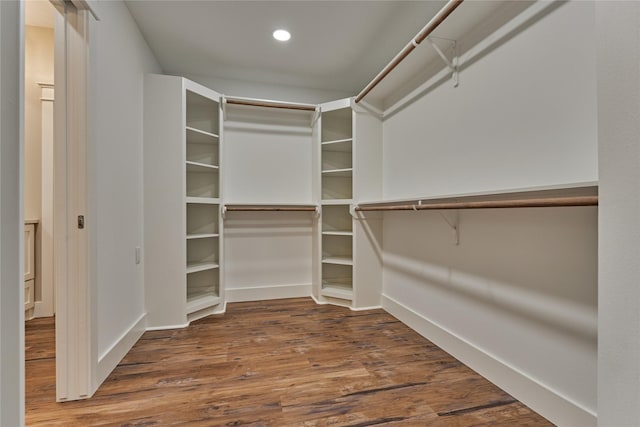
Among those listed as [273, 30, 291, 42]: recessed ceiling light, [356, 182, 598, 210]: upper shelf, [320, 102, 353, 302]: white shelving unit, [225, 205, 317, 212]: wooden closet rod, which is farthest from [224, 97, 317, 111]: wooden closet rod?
[356, 182, 598, 210]: upper shelf

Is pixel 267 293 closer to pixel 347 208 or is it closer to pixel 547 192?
pixel 347 208

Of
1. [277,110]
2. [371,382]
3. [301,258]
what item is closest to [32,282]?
[301,258]

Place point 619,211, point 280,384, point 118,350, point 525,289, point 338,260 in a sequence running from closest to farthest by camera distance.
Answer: point 619,211 < point 525,289 < point 280,384 < point 118,350 < point 338,260

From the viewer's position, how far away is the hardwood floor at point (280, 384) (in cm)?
130

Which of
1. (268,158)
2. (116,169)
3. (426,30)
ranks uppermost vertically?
(426,30)

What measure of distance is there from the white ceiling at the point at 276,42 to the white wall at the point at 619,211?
141 centimetres

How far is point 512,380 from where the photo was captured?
1438 mm

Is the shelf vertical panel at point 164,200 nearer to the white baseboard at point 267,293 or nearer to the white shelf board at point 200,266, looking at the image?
the white shelf board at point 200,266

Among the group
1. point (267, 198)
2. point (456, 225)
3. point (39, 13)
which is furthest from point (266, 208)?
point (39, 13)

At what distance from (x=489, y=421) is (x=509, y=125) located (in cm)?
143

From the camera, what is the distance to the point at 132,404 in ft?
4.59

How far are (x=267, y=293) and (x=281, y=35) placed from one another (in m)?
2.50

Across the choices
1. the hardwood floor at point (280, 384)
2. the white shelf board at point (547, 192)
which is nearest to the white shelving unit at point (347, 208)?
the hardwood floor at point (280, 384)

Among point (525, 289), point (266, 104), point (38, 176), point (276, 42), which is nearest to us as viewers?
point (525, 289)
